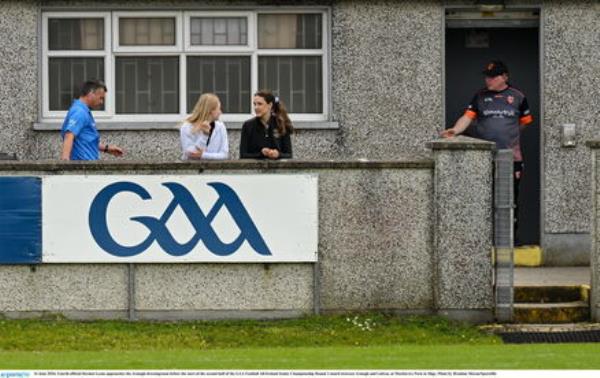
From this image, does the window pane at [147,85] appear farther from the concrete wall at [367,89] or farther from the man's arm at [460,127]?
the man's arm at [460,127]

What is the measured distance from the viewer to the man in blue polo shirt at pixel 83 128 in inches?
683

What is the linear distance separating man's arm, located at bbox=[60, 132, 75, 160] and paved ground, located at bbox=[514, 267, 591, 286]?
4406 millimetres

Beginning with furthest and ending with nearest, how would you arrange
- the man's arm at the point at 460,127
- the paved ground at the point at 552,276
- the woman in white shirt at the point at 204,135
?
1. the man's arm at the point at 460,127
2. the paved ground at the point at 552,276
3. the woman in white shirt at the point at 204,135

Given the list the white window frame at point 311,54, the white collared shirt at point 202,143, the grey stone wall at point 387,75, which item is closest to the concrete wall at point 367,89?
the grey stone wall at point 387,75

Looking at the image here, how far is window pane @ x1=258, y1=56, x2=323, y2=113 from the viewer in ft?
65.9

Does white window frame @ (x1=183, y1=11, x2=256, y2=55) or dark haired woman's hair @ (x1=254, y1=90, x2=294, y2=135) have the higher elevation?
white window frame @ (x1=183, y1=11, x2=256, y2=55)

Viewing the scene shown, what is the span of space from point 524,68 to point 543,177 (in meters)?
1.40

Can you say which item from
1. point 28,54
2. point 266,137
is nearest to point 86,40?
point 28,54

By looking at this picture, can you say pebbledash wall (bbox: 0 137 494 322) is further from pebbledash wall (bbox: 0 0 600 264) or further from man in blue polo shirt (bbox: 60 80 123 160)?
pebbledash wall (bbox: 0 0 600 264)

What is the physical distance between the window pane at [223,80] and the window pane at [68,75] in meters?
1.00

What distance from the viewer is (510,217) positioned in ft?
54.7

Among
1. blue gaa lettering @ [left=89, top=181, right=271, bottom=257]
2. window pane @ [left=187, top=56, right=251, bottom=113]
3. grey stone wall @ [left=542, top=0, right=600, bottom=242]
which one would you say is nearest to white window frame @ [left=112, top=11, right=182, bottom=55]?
window pane @ [left=187, top=56, right=251, bottom=113]

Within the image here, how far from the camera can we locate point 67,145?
1727 cm

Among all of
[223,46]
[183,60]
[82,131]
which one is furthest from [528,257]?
[82,131]
